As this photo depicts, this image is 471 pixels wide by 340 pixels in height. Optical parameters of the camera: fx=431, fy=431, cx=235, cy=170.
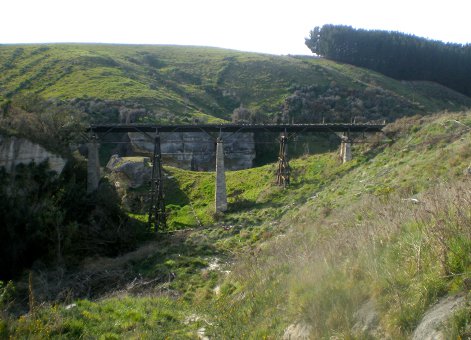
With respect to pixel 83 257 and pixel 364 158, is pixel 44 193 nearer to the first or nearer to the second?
pixel 83 257

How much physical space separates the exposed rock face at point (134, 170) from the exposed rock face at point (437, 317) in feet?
103

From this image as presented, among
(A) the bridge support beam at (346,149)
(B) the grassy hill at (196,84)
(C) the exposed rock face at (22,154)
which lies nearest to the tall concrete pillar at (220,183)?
(A) the bridge support beam at (346,149)

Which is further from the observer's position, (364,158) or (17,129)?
(364,158)

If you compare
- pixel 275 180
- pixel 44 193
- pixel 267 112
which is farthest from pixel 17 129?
pixel 267 112

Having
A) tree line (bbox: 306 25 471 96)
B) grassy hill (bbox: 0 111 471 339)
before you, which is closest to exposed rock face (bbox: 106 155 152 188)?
grassy hill (bbox: 0 111 471 339)

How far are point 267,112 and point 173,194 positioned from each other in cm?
2912

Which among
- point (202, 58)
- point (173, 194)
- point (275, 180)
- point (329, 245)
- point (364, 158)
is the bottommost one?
point (173, 194)

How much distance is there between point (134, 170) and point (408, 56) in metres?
64.4

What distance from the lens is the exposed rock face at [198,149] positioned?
42219 millimetres

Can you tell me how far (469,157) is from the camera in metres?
16.5

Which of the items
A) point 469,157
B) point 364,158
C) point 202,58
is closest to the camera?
point 469,157

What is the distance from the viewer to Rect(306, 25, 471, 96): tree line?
7962cm

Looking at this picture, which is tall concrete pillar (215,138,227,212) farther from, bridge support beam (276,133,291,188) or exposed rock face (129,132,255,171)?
exposed rock face (129,132,255,171)

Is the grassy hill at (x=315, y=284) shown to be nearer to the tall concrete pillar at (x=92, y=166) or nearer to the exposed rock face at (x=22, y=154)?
the exposed rock face at (x=22, y=154)
